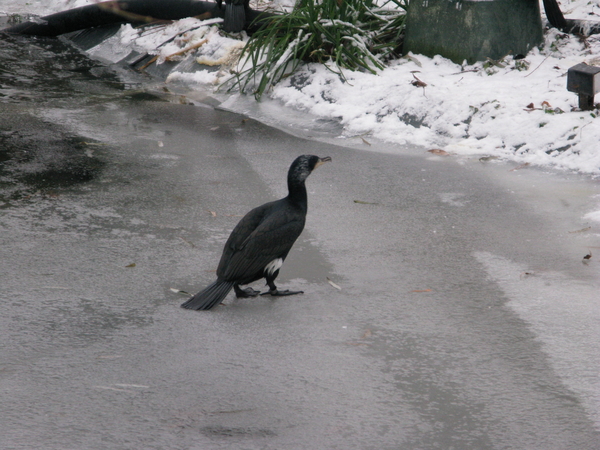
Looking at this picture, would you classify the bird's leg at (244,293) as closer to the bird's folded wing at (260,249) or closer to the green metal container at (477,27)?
the bird's folded wing at (260,249)

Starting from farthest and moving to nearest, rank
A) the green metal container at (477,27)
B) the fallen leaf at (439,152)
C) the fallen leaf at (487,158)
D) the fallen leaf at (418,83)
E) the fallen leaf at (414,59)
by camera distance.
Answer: the fallen leaf at (414,59) < the green metal container at (477,27) < the fallen leaf at (418,83) < the fallen leaf at (439,152) < the fallen leaf at (487,158)

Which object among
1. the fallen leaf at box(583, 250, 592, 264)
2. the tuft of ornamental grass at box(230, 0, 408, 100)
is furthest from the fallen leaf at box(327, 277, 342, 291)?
the tuft of ornamental grass at box(230, 0, 408, 100)

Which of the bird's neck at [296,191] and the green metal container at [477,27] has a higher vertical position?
the green metal container at [477,27]

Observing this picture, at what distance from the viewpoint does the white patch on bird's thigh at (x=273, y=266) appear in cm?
390

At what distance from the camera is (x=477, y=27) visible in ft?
25.5

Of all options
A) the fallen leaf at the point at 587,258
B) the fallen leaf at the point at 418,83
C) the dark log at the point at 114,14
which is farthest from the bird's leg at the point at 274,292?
the dark log at the point at 114,14

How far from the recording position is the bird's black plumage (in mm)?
3781

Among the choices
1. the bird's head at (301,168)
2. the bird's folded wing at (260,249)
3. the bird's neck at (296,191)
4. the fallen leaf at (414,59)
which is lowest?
the bird's folded wing at (260,249)

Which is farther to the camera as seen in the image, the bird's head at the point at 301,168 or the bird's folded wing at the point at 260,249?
the bird's head at the point at 301,168

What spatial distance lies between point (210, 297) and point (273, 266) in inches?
15.5

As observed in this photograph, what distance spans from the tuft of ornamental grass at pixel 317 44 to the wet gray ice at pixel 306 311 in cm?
215

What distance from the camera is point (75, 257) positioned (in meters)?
4.32

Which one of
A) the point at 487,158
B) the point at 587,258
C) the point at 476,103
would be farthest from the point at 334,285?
the point at 476,103

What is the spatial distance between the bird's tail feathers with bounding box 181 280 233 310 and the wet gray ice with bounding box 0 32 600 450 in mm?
62
